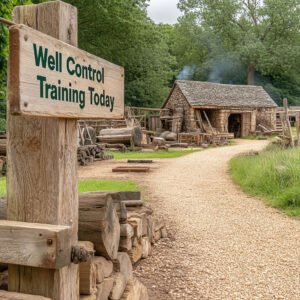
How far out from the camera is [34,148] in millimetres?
2506

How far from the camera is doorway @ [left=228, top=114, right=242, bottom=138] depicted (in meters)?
32.9

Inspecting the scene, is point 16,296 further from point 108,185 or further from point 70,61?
point 108,185

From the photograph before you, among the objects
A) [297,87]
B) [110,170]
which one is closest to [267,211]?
[110,170]

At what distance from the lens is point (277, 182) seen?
902cm

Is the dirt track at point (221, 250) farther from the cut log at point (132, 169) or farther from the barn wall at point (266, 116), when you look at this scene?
the barn wall at point (266, 116)

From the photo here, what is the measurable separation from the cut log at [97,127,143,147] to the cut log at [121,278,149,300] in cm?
1757

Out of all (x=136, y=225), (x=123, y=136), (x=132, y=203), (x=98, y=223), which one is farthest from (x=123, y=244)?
(x=123, y=136)

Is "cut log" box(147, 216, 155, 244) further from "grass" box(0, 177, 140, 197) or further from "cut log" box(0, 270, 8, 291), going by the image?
"grass" box(0, 177, 140, 197)

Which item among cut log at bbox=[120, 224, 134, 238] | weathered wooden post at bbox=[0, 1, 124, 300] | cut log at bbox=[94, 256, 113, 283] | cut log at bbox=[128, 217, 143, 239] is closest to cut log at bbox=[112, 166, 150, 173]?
cut log at bbox=[128, 217, 143, 239]

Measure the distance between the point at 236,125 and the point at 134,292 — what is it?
31.4m

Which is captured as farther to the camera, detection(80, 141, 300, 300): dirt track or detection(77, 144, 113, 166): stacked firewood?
detection(77, 144, 113, 166): stacked firewood

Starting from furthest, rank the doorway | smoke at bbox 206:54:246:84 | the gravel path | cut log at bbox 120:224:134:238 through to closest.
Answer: smoke at bbox 206:54:246:84, the doorway, the gravel path, cut log at bbox 120:224:134:238

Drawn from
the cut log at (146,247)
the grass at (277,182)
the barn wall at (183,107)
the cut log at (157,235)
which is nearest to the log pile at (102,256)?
the cut log at (146,247)

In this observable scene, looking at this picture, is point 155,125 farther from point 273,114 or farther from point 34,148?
point 34,148
